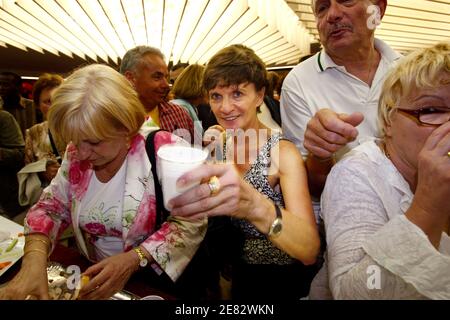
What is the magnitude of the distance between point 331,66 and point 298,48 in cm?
766

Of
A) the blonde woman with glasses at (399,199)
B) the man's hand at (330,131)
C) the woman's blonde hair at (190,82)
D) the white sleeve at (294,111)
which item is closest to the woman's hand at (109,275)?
the blonde woman with glasses at (399,199)

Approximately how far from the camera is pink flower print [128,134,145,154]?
1399 mm

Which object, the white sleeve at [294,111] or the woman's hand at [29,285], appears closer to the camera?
the woman's hand at [29,285]

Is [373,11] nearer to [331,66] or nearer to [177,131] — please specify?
[331,66]

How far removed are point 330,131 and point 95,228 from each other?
3.44 feet

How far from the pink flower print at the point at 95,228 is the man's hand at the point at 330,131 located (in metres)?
0.94

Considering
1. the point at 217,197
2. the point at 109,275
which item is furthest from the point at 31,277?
the point at 217,197

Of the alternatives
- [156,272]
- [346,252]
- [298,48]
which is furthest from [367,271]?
[298,48]

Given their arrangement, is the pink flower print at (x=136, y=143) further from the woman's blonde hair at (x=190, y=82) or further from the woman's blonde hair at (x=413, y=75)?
the woman's blonde hair at (x=190, y=82)

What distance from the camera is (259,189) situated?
1.35 m

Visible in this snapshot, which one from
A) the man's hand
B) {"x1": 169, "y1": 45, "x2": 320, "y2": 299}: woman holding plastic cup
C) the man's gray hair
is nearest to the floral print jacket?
{"x1": 169, "y1": 45, "x2": 320, "y2": 299}: woman holding plastic cup

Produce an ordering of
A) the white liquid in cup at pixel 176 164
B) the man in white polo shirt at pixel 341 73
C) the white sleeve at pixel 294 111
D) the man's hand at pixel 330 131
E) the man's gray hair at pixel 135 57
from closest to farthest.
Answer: the white liquid in cup at pixel 176 164 → the man's hand at pixel 330 131 → the man in white polo shirt at pixel 341 73 → the white sleeve at pixel 294 111 → the man's gray hair at pixel 135 57

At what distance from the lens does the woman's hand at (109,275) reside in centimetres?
111

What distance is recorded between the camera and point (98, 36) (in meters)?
6.73
